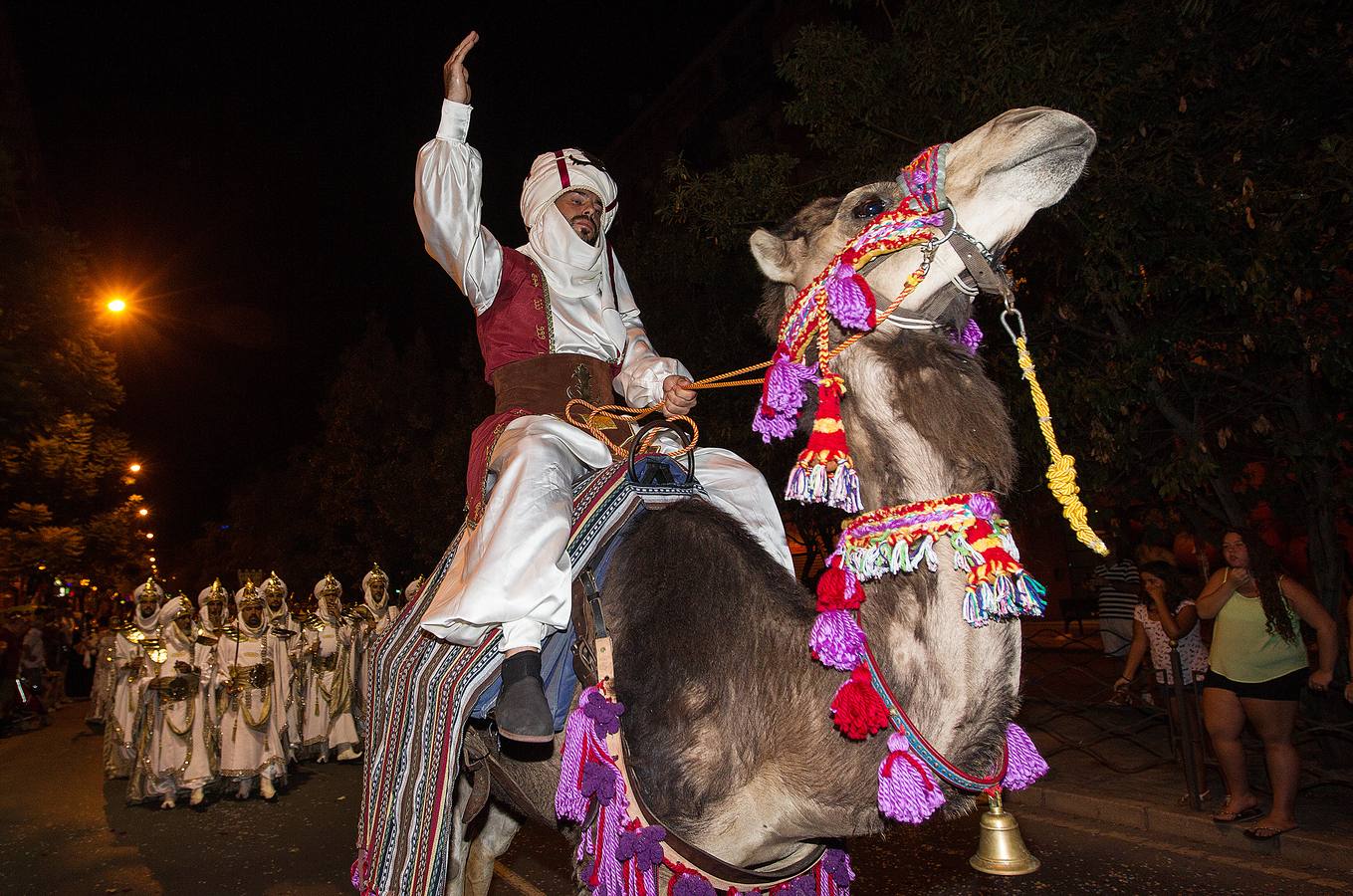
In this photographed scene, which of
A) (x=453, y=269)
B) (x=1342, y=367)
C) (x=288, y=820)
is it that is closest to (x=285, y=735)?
(x=288, y=820)

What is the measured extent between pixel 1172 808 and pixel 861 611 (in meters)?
6.89

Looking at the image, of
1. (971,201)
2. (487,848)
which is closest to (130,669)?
(487,848)

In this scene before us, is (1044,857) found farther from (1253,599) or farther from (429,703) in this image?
(429,703)

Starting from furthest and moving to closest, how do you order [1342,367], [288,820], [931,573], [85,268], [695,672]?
[85,268], [288,820], [1342,367], [695,672], [931,573]

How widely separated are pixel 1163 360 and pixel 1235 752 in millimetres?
3665

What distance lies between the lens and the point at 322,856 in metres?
8.10

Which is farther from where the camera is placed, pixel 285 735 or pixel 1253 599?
pixel 285 735

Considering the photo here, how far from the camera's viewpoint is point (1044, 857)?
23.2 ft

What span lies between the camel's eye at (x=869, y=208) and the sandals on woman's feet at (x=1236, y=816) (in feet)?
22.7

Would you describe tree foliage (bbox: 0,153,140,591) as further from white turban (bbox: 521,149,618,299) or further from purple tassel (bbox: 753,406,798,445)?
purple tassel (bbox: 753,406,798,445)

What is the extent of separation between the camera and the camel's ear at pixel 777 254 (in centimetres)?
262

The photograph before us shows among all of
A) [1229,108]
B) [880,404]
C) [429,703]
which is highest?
[1229,108]

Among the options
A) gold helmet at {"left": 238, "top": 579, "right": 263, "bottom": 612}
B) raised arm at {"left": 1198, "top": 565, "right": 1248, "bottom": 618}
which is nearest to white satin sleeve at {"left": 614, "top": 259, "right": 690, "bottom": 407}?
raised arm at {"left": 1198, "top": 565, "right": 1248, "bottom": 618}

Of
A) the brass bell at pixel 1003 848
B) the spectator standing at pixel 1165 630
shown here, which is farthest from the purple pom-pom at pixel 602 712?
the spectator standing at pixel 1165 630
